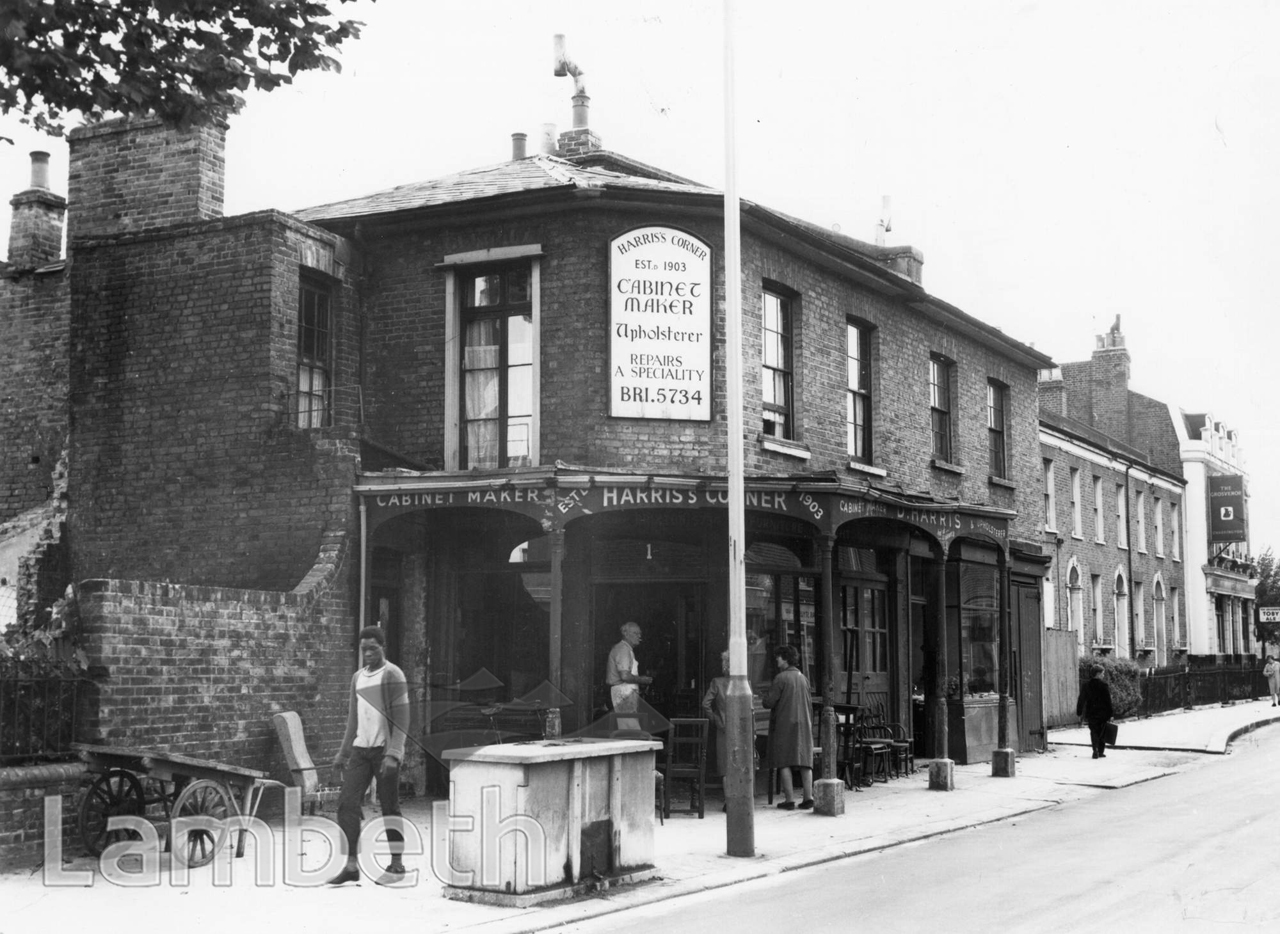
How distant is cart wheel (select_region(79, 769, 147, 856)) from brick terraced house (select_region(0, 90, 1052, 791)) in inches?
112

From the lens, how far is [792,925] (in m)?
8.55

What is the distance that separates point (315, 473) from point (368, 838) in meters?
4.47

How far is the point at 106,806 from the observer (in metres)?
10.7

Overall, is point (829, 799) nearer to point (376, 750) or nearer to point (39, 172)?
point (376, 750)

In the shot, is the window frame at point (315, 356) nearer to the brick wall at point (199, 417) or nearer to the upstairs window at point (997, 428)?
the brick wall at point (199, 417)

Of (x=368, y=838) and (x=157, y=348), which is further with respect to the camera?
(x=157, y=348)

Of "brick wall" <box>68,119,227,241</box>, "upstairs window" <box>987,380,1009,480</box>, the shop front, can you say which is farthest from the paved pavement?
"brick wall" <box>68,119,227,241</box>

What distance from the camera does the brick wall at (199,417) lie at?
1489 cm

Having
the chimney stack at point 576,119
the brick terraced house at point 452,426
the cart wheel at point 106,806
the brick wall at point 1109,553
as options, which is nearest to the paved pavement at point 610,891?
the cart wheel at point 106,806

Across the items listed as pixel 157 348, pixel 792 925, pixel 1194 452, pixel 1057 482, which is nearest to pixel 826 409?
pixel 157 348

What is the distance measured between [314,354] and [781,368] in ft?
18.9

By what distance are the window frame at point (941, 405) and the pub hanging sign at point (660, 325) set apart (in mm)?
6419

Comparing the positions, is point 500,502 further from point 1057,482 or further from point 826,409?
point 1057,482

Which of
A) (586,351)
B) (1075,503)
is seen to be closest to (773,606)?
(586,351)
